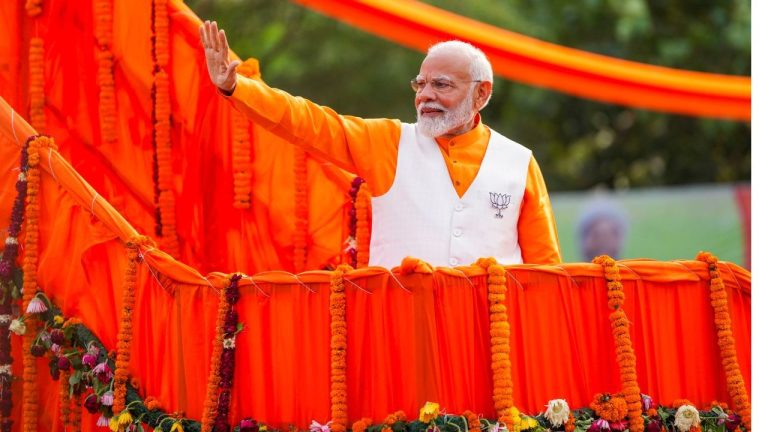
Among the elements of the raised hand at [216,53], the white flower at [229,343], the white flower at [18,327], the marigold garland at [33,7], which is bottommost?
the white flower at [229,343]

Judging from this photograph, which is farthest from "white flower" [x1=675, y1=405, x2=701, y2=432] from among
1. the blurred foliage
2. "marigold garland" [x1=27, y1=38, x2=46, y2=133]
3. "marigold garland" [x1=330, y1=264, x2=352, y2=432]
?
the blurred foliage

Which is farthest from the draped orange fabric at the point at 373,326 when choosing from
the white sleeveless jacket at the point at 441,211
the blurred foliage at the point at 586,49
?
the blurred foliage at the point at 586,49

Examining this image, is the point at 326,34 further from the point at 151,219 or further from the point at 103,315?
the point at 103,315

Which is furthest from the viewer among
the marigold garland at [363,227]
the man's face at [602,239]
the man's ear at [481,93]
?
the man's face at [602,239]

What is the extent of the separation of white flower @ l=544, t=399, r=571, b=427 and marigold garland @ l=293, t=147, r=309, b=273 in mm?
1688

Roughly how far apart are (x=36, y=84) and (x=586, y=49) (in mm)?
10224

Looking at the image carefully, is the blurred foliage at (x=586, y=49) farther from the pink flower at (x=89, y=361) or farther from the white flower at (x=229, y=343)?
the white flower at (x=229, y=343)

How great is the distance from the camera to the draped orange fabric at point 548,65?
6871 millimetres

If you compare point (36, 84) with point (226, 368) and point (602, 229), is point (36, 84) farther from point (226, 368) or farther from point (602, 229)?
point (602, 229)

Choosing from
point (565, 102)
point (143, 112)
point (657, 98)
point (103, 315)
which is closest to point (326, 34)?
point (565, 102)

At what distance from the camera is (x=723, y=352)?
3988 millimetres

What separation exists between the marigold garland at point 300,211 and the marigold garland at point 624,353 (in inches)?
66.2

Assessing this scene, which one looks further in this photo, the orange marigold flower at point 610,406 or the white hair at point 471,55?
the white hair at point 471,55

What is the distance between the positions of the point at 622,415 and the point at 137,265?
1.67 m
